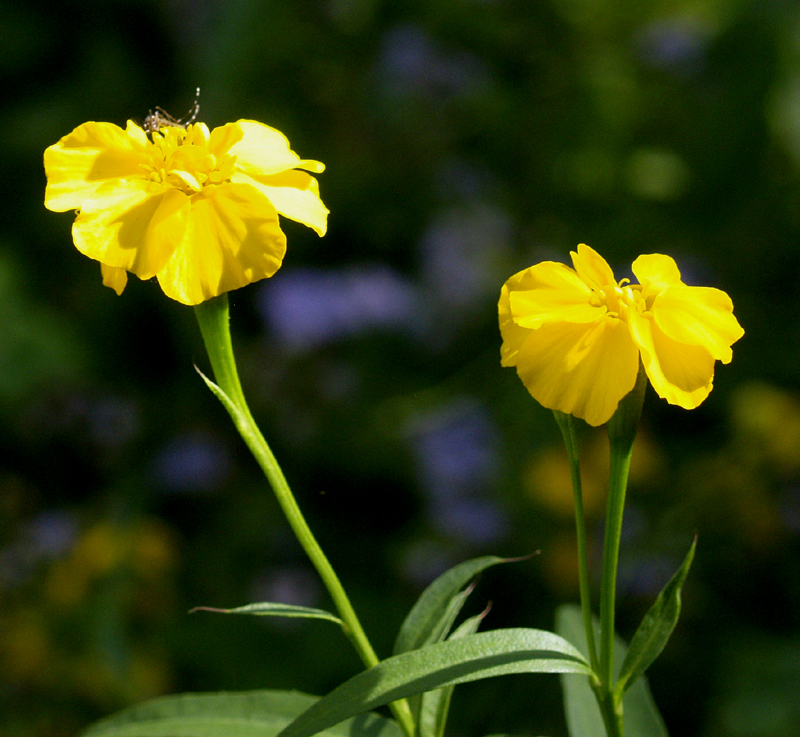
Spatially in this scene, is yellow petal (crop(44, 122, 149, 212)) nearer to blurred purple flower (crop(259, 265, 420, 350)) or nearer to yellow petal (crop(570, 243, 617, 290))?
yellow petal (crop(570, 243, 617, 290))

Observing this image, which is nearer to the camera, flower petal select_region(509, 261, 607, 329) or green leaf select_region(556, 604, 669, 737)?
flower petal select_region(509, 261, 607, 329)

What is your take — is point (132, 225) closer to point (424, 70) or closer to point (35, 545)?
point (35, 545)

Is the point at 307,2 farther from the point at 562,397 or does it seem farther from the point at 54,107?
the point at 562,397

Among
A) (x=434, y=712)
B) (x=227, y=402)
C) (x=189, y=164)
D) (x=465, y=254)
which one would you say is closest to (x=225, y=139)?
(x=189, y=164)

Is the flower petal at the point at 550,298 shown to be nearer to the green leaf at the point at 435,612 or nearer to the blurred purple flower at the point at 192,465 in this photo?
the green leaf at the point at 435,612

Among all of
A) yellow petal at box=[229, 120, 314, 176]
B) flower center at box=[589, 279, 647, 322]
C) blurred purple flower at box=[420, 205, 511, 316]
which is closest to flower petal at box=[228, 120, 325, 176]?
yellow petal at box=[229, 120, 314, 176]

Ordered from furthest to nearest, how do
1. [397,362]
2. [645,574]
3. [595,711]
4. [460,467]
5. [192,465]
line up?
[397,362]
[192,465]
[460,467]
[645,574]
[595,711]

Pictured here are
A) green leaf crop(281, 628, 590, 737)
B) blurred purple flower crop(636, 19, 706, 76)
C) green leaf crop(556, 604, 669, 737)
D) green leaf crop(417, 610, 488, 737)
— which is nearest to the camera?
green leaf crop(281, 628, 590, 737)
